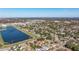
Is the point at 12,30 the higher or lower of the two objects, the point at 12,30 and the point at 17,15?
→ the lower

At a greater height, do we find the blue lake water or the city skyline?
the city skyline

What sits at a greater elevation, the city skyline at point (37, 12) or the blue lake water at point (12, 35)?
the city skyline at point (37, 12)

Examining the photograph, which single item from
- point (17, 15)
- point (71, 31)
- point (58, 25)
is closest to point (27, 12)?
point (17, 15)

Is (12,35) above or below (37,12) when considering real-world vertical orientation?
below
